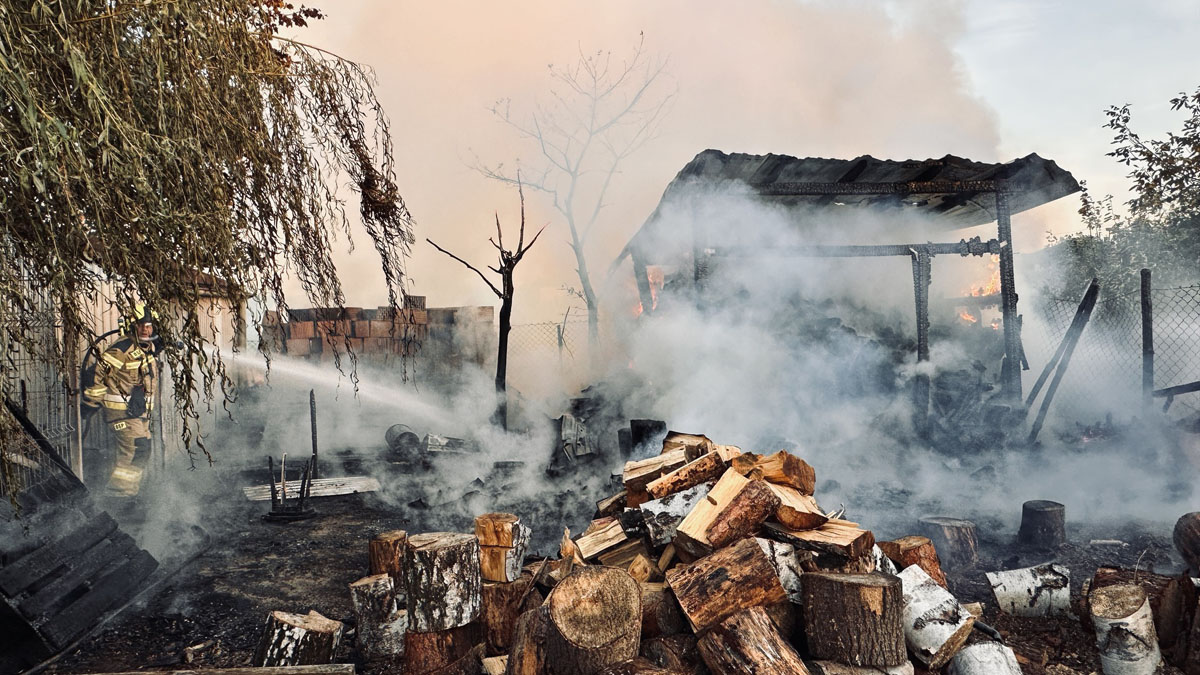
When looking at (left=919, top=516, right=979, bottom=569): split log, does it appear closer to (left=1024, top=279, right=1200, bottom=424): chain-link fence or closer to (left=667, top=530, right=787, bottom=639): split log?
(left=667, top=530, right=787, bottom=639): split log

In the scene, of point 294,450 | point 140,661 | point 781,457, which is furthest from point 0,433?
point 294,450

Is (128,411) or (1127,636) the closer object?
(1127,636)

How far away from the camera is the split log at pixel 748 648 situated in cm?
254

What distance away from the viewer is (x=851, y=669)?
2.71 metres

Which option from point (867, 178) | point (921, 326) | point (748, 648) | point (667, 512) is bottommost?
point (748, 648)

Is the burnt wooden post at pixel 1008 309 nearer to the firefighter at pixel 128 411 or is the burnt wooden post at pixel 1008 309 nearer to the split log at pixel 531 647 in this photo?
the split log at pixel 531 647

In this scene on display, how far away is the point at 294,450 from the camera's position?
37.4 feet

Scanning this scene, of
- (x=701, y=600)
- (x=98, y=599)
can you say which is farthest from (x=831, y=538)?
(x=98, y=599)

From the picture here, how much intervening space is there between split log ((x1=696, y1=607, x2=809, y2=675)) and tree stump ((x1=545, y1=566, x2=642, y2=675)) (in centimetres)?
34

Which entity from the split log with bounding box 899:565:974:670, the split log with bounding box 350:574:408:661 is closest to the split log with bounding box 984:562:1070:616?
the split log with bounding box 899:565:974:670

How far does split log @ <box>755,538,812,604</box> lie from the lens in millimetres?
3076

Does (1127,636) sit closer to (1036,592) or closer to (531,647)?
(1036,592)

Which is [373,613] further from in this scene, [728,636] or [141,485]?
[141,485]

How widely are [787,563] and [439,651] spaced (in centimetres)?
181
